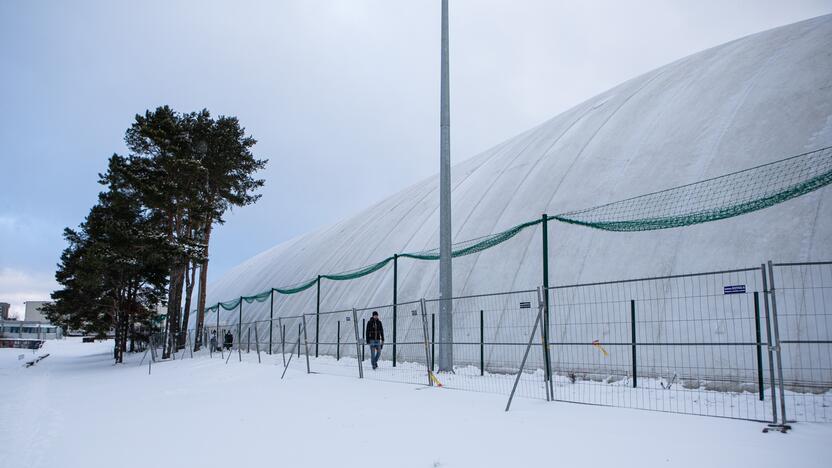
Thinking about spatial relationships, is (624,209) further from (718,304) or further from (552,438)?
(552,438)

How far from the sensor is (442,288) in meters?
13.6

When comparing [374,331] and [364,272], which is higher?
[364,272]

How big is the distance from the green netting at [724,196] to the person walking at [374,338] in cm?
651

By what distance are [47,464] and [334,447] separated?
139 inches

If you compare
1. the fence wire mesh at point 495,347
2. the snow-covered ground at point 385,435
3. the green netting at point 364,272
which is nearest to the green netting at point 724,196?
the fence wire mesh at point 495,347

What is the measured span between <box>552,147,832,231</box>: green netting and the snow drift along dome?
0.34 m

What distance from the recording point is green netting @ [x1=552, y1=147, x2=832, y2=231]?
961 centimetres

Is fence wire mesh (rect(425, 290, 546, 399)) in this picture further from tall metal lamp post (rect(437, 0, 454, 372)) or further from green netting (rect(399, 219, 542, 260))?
green netting (rect(399, 219, 542, 260))

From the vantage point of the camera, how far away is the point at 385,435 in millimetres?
7406

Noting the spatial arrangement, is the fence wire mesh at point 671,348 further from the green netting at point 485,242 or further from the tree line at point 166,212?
the tree line at point 166,212

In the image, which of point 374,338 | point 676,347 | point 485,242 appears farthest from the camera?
point 374,338

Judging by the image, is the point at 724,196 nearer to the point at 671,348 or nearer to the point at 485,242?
the point at 671,348

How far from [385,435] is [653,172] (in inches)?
389

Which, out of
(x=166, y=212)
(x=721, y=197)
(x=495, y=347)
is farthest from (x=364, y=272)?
(x=166, y=212)
